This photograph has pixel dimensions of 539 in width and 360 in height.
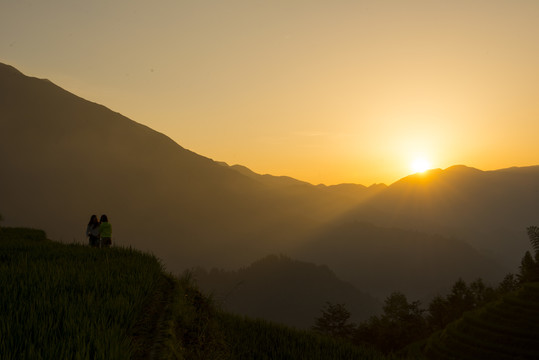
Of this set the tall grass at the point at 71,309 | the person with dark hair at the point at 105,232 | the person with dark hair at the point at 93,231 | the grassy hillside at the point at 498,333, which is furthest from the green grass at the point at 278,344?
the grassy hillside at the point at 498,333

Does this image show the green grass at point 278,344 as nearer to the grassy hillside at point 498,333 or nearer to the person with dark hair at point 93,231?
Answer: the person with dark hair at point 93,231

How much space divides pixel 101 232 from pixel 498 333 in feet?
131

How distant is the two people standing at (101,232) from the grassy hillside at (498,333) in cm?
3762

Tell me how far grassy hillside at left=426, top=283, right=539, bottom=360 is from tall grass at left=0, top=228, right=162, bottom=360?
3986 cm

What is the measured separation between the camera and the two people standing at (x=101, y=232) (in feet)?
53.0

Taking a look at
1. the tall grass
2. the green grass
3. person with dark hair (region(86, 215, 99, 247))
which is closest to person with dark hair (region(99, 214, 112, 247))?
person with dark hair (region(86, 215, 99, 247))

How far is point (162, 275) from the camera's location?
9.57 m

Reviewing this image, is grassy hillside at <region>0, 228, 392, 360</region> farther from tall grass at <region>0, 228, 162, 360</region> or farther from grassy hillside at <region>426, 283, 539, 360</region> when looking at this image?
grassy hillside at <region>426, 283, 539, 360</region>

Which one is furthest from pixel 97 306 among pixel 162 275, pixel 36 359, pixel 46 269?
pixel 162 275

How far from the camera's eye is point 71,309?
488 centimetres

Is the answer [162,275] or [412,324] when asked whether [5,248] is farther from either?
[412,324]

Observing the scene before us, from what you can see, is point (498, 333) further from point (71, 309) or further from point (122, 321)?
point (71, 309)

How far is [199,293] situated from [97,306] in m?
4.67

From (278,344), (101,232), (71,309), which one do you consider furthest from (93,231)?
(71,309)
